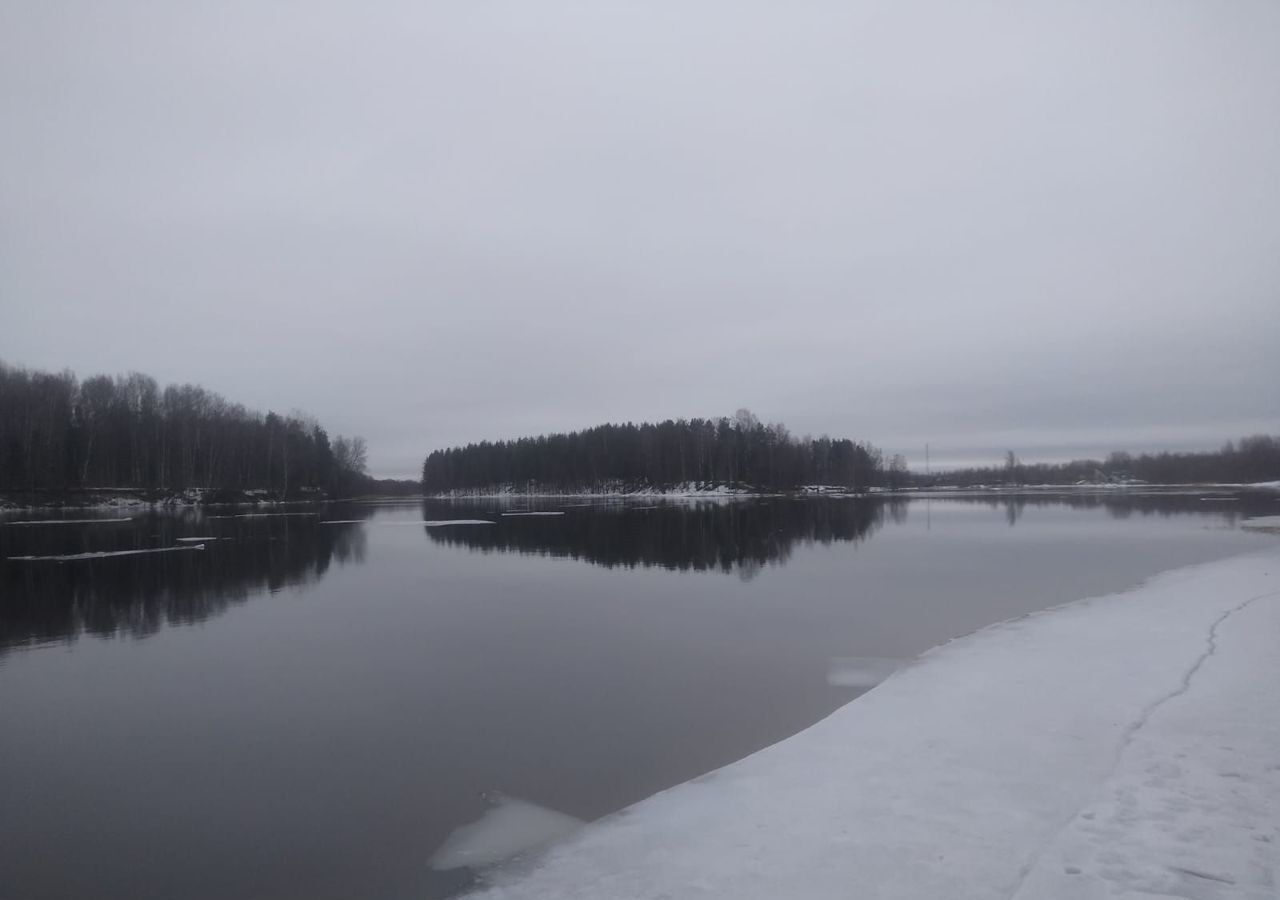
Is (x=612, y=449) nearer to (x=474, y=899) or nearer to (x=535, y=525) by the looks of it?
(x=535, y=525)

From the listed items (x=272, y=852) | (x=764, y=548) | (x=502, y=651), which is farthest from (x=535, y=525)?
(x=272, y=852)

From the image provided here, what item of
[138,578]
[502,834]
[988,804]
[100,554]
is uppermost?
[100,554]

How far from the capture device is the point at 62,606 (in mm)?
13984

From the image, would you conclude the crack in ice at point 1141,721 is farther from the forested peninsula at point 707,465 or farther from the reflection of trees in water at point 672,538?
the forested peninsula at point 707,465

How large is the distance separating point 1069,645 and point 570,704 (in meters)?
6.41

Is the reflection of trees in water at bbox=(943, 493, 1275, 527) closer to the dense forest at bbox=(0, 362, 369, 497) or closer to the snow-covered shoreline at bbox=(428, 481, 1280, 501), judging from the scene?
the snow-covered shoreline at bbox=(428, 481, 1280, 501)

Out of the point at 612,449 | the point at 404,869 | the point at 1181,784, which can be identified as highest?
the point at 612,449

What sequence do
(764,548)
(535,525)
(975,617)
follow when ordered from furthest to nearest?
(535,525) < (764,548) < (975,617)

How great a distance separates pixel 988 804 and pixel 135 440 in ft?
262

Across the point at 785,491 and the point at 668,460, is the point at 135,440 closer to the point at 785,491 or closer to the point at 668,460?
the point at 668,460

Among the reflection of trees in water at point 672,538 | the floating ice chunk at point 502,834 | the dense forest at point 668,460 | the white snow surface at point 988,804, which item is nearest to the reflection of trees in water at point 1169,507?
the reflection of trees in water at point 672,538

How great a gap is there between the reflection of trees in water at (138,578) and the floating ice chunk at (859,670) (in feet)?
36.0

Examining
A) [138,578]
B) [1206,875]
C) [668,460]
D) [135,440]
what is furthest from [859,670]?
[668,460]

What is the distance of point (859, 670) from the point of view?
899 cm
